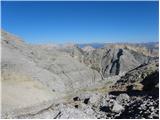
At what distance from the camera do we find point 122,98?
37.4 meters

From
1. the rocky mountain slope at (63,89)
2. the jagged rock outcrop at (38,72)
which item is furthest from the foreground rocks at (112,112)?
the jagged rock outcrop at (38,72)

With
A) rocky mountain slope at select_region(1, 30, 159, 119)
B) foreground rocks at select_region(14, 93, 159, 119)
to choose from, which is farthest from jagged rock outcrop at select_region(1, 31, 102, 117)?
foreground rocks at select_region(14, 93, 159, 119)

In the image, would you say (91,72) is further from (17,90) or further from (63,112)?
(63,112)

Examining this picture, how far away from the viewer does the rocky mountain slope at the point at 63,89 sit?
31203mm

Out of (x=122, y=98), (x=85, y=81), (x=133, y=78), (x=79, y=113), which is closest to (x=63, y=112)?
(x=79, y=113)

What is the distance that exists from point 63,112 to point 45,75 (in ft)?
132

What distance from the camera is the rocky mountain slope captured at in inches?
1228

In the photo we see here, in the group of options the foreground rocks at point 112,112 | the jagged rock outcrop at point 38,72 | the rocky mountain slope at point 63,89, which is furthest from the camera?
the jagged rock outcrop at point 38,72

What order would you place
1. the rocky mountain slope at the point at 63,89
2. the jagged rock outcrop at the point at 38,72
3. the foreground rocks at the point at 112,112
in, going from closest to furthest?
1. the foreground rocks at the point at 112,112
2. the rocky mountain slope at the point at 63,89
3. the jagged rock outcrop at the point at 38,72

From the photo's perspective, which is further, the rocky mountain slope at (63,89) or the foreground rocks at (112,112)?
the rocky mountain slope at (63,89)

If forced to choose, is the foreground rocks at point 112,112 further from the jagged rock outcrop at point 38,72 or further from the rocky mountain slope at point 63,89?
the jagged rock outcrop at point 38,72

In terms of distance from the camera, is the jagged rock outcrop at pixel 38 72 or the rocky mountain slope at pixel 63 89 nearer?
the rocky mountain slope at pixel 63 89

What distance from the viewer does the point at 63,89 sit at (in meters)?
71.2

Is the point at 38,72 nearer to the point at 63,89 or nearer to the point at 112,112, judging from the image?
the point at 63,89
